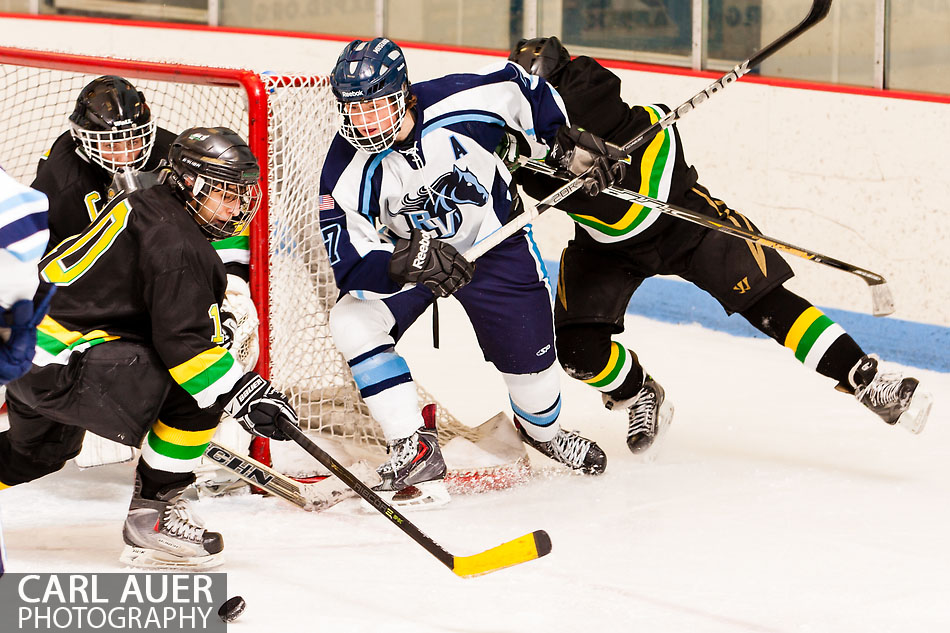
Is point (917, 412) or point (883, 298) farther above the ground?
point (883, 298)

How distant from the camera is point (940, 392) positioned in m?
3.56

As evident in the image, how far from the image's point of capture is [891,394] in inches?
108

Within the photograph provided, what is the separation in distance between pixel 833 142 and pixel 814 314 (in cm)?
129

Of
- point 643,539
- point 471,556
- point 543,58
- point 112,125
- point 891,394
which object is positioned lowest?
point 643,539

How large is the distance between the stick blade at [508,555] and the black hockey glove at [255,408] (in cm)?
39

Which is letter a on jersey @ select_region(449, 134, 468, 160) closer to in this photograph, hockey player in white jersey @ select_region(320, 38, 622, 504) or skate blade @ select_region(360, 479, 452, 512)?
hockey player in white jersey @ select_region(320, 38, 622, 504)

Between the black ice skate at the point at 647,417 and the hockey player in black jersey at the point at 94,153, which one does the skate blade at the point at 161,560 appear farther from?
the black ice skate at the point at 647,417

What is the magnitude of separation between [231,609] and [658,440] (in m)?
1.36

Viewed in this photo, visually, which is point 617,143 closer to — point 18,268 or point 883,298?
point 883,298

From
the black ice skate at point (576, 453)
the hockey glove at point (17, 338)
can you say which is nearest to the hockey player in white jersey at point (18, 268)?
the hockey glove at point (17, 338)

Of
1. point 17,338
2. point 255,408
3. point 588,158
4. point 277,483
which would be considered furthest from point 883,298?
point 17,338

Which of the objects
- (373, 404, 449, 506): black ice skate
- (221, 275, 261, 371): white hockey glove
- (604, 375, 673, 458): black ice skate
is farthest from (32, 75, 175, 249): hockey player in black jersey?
(604, 375, 673, 458): black ice skate

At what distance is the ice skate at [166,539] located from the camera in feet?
7.35

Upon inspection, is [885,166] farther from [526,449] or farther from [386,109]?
[386,109]
